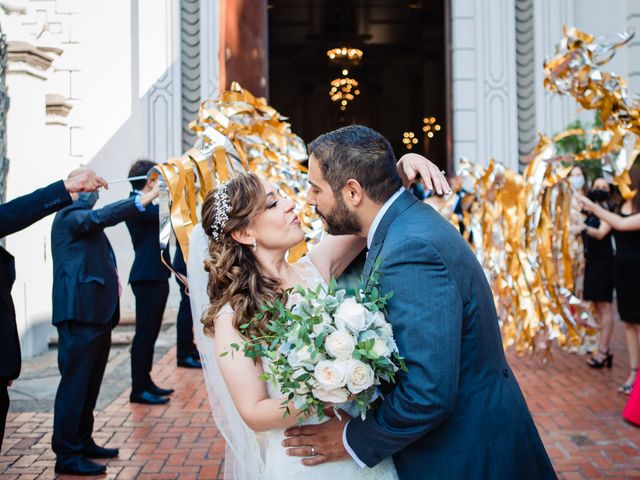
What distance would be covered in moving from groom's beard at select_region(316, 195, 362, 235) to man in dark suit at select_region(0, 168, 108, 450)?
1.78 meters

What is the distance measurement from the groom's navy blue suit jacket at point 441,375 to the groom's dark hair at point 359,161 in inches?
2.8

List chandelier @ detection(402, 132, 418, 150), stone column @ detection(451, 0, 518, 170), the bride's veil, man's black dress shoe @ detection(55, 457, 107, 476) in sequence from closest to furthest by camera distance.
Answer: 1. the bride's veil
2. man's black dress shoe @ detection(55, 457, 107, 476)
3. stone column @ detection(451, 0, 518, 170)
4. chandelier @ detection(402, 132, 418, 150)

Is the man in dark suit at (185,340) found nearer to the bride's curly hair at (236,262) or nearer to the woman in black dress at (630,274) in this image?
the woman in black dress at (630,274)

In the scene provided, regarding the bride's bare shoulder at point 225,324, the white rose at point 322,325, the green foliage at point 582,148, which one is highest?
the green foliage at point 582,148

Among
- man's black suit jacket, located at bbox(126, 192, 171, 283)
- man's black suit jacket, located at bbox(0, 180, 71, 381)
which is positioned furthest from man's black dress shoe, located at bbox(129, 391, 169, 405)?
man's black suit jacket, located at bbox(0, 180, 71, 381)

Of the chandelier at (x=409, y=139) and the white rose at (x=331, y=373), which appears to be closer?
the white rose at (x=331, y=373)

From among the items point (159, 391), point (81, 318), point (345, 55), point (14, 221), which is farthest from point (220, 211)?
point (345, 55)

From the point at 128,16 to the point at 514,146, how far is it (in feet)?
19.6

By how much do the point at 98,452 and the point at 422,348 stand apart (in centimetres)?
368

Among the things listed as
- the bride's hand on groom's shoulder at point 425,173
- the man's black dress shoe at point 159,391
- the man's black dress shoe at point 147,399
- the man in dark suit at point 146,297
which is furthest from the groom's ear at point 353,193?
the man's black dress shoe at point 159,391

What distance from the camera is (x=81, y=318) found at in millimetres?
4734

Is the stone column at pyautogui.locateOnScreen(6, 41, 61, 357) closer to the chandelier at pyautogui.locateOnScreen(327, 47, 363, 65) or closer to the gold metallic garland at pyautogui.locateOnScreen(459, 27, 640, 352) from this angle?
the gold metallic garland at pyautogui.locateOnScreen(459, 27, 640, 352)

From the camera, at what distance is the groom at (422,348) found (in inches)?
74.7

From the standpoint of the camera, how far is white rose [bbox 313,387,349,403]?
1.86 metres
